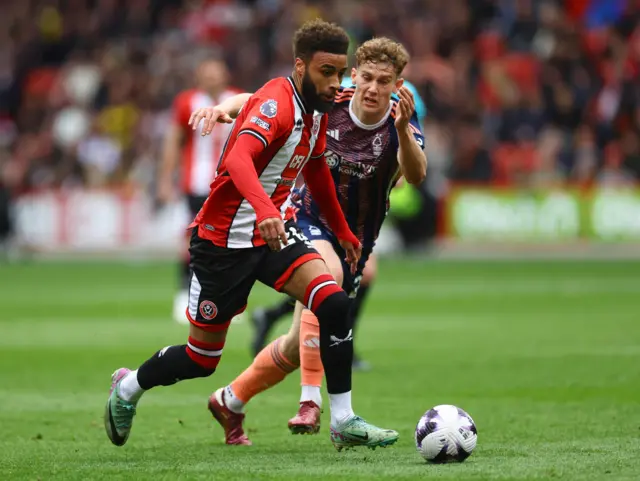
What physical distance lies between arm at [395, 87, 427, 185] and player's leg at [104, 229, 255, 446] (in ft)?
3.39

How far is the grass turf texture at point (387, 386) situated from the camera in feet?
19.0

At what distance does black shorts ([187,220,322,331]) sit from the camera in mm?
6176

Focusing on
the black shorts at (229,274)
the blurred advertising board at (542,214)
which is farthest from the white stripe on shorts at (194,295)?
the blurred advertising board at (542,214)

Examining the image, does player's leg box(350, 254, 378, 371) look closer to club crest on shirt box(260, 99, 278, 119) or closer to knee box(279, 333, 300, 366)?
knee box(279, 333, 300, 366)

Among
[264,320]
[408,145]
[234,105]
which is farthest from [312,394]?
[264,320]

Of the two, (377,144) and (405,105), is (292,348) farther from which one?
(405,105)

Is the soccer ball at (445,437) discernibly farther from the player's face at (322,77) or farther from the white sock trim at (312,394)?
the player's face at (322,77)

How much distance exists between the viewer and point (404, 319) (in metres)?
14.2

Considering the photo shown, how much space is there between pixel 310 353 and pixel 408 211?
17.2 m

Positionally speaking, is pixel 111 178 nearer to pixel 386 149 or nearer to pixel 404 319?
pixel 404 319

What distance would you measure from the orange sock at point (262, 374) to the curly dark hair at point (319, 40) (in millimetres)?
1780

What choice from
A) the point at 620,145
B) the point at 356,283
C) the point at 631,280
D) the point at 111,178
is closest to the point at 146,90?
the point at 111,178

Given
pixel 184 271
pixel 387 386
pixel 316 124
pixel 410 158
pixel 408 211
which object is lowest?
pixel 387 386

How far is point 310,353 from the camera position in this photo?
7012mm
